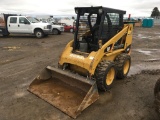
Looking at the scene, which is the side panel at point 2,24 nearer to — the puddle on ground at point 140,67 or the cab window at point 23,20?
the cab window at point 23,20

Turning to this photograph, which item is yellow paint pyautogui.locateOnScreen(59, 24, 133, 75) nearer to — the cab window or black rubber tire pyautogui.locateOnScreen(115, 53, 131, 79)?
black rubber tire pyautogui.locateOnScreen(115, 53, 131, 79)

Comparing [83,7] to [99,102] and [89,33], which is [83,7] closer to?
[89,33]

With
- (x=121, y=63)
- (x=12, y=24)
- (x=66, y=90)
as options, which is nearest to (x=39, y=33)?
(x=12, y=24)

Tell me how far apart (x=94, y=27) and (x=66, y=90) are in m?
2.14

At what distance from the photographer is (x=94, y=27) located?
561 centimetres

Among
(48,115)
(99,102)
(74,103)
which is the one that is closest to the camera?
(48,115)

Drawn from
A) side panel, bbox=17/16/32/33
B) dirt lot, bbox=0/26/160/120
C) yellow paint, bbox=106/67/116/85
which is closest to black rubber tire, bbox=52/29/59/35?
side panel, bbox=17/16/32/33

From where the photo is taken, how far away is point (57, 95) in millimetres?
4785

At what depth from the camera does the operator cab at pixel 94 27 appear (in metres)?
5.21

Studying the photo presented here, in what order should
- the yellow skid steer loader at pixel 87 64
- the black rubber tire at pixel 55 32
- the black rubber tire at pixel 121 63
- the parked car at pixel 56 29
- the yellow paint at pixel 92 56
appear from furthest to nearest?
1. the black rubber tire at pixel 55 32
2. the parked car at pixel 56 29
3. the black rubber tire at pixel 121 63
4. the yellow paint at pixel 92 56
5. the yellow skid steer loader at pixel 87 64

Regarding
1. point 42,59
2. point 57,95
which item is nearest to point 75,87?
point 57,95

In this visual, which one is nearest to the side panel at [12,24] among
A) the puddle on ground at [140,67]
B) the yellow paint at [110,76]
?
the puddle on ground at [140,67]

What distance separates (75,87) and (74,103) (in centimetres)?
64

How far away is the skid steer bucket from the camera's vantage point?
164 inches
